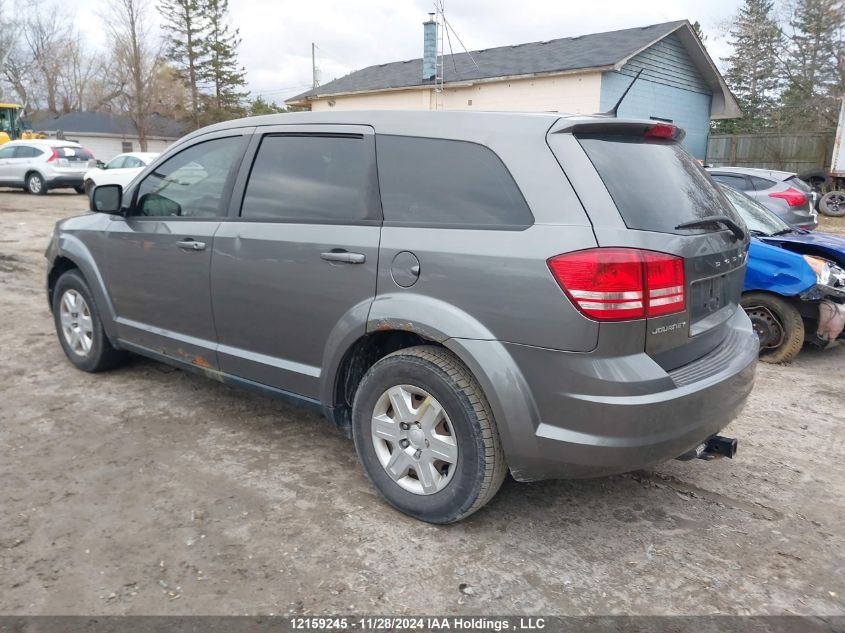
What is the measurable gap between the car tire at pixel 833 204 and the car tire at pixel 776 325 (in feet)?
51.2

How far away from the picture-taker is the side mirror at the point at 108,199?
14.1 ft

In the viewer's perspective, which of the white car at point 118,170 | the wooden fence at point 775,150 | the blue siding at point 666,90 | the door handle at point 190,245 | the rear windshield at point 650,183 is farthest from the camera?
the wooden fence at point 775,150

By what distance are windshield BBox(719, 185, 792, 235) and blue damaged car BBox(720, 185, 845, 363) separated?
0.06 feet

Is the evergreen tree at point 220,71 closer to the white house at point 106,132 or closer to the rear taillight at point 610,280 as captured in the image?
the white house at point 106,132

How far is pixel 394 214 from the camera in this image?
9.97ft

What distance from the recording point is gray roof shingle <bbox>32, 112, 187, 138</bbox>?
Result: 45.8 metres

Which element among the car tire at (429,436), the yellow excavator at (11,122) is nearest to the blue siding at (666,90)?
the car tire at (429,436)

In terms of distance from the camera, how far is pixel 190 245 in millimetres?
3811

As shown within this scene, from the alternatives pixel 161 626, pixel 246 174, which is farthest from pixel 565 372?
pixel 246 174

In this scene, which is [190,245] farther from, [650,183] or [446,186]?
[650,183]

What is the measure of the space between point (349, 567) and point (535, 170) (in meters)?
1.79

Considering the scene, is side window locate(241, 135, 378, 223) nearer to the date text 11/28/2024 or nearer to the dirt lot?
the dirt lot

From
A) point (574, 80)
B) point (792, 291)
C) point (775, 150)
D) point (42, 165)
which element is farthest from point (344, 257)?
point (775, 150)

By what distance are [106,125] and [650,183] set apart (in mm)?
55675
